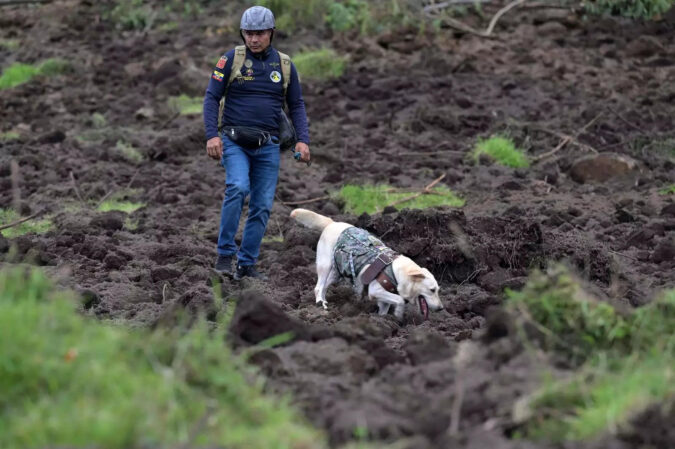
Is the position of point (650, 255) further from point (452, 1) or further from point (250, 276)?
point (452, 1)

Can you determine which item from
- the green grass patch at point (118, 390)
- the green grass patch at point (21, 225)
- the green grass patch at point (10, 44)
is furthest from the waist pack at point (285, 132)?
the green grass patch at point (10, 44)

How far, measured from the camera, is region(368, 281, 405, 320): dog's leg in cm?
731

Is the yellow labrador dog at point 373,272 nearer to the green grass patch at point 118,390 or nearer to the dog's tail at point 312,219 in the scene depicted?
the dog's tail at point 312,219

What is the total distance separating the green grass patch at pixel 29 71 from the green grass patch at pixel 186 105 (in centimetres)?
315

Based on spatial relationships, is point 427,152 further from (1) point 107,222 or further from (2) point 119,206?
(1) point 107,222

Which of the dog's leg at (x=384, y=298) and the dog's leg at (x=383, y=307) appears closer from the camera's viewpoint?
the dog's leg at (x=384, y=298)

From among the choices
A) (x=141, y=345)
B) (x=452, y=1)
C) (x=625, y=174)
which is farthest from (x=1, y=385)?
(x=452, y=1)

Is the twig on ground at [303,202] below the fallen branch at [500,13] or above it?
below

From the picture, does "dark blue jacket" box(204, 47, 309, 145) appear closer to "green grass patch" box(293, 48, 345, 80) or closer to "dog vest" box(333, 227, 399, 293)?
"dog vest" box(333, 227, 399, 293)

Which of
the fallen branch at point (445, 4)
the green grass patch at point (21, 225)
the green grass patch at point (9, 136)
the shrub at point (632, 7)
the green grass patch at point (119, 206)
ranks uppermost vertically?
the shrub at point (632, 7)

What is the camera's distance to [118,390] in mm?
3934

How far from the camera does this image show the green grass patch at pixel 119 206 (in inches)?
452

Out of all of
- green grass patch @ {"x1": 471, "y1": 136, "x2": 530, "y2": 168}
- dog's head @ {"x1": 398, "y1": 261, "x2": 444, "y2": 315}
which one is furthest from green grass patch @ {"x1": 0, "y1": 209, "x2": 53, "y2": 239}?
green grass patch @ {"x1": 471, "y1": 136, "x2": 530, "y2": 168}

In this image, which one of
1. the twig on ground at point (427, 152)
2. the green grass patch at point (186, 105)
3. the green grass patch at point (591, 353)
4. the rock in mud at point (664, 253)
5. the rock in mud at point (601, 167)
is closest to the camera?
the green grass patch at point (591, 353)
